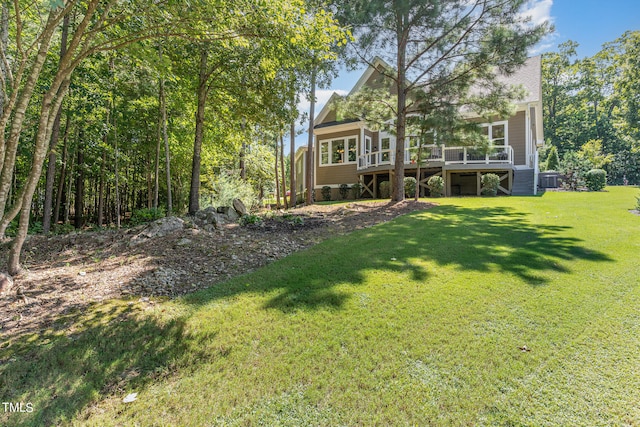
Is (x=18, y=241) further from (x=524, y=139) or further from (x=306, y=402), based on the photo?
(x=524, y=139)

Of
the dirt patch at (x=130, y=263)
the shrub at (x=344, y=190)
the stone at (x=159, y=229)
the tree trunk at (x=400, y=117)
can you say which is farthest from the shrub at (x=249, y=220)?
the shrub at (x=344, y=190)

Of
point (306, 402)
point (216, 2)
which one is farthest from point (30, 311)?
point (216, 2)

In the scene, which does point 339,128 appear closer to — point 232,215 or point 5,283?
point 232,215

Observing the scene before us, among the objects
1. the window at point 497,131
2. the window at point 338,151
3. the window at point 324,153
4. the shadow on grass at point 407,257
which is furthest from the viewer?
the window at point 324,153

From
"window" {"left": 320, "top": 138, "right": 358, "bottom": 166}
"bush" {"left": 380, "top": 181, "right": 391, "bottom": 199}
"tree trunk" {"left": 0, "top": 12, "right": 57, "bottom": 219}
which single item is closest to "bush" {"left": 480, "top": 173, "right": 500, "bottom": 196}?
"bush" {"left": 380, "top": 181, "right": 391, "bottom": 199}

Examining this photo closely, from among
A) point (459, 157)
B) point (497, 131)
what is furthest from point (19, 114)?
point (497, 131)

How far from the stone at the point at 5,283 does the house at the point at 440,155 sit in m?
10.2

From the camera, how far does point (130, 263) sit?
181 inches

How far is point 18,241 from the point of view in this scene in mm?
3863

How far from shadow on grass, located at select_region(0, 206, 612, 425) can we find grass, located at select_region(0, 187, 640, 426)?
0.6 inches

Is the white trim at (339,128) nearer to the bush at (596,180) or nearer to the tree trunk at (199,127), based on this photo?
the tree trunk at (199,127)

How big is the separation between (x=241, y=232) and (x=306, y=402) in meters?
4.66

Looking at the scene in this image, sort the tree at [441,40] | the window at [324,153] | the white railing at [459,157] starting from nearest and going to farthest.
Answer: the tree at [441,40], the white railing at [459,157], the window at [324,153]

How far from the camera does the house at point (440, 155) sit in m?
13.8
